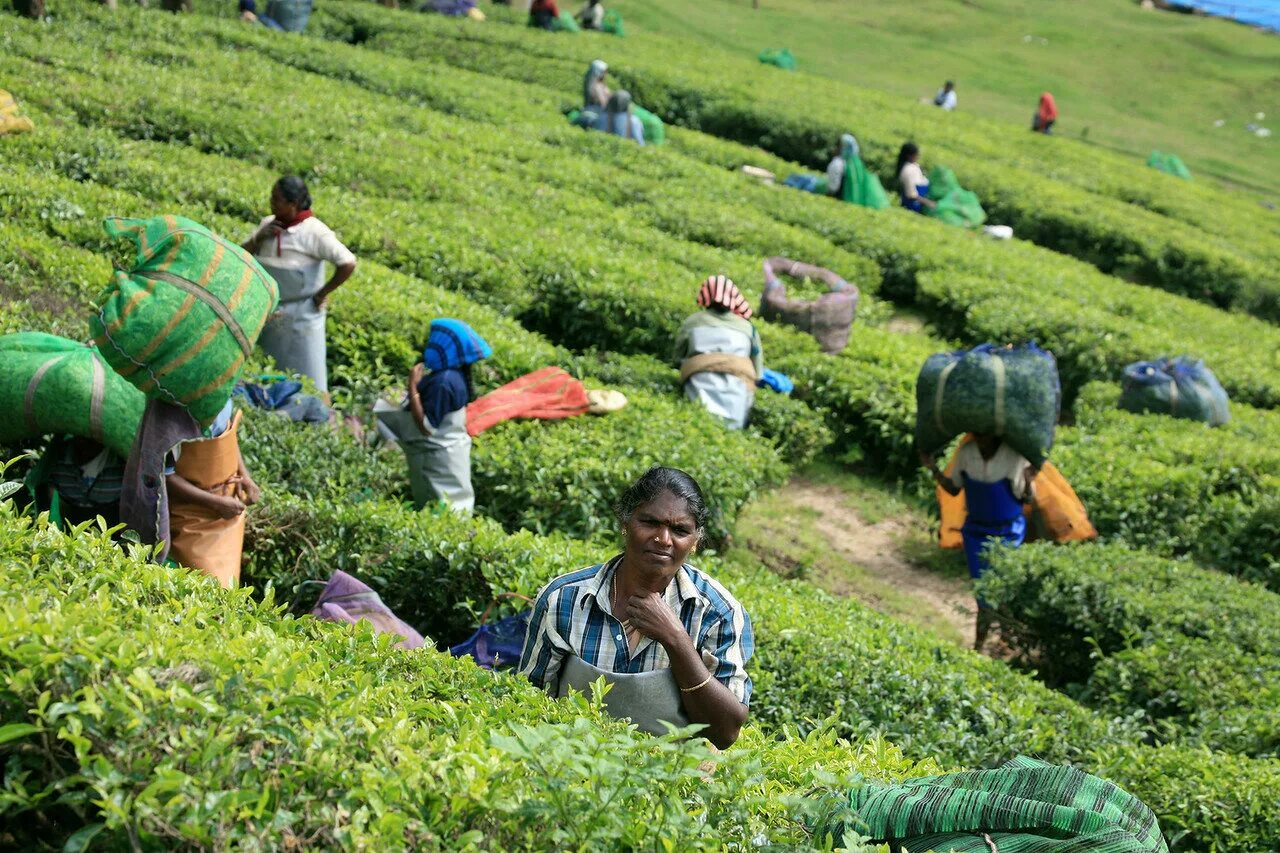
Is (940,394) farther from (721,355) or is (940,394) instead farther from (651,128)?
(651,128)

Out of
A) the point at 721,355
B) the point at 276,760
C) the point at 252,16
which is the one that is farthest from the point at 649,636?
the point at 252,16

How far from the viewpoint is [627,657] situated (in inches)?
149

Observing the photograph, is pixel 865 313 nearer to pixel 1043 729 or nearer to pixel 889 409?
pixel 889 409

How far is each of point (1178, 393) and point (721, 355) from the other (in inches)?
178

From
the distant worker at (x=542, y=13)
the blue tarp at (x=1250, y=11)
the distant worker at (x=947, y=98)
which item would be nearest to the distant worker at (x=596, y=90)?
the distant worker at (x=542, y=13)

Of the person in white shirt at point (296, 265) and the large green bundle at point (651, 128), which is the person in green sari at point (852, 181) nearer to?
the large green bundle at point (651, 128)

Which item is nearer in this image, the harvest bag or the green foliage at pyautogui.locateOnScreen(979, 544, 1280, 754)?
the harvest bag

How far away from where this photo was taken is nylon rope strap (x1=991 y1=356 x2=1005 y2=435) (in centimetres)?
769

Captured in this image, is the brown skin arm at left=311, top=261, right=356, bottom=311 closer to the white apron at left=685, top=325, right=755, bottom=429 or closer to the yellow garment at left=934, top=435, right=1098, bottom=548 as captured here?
the white apron at left=685, top=325, right=755, bottom=429

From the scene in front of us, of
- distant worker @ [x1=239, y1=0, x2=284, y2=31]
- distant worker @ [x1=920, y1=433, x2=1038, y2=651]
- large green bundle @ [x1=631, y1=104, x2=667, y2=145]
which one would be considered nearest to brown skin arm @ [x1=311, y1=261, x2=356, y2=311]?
distant worker @ [x1=920, y1=433, x2=1038, y2=651]

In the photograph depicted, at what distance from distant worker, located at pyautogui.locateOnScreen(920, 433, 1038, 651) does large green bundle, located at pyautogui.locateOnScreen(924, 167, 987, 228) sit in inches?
434

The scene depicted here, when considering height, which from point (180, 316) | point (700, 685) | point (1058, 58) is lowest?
point (700, 685)

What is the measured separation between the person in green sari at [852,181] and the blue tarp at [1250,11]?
3170cm

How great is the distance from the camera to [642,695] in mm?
3746
